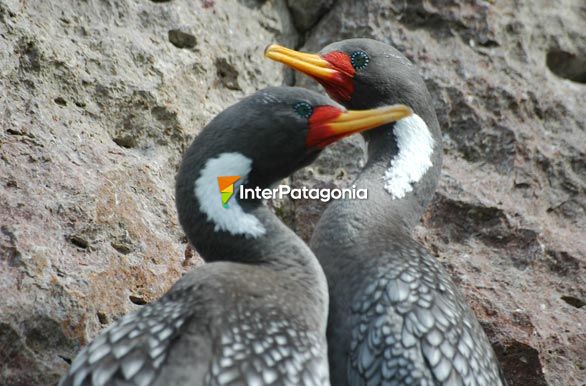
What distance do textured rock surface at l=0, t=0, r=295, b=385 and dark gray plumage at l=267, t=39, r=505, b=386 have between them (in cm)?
93

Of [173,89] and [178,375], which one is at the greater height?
[173,89]

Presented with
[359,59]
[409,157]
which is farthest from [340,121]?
[359,59]

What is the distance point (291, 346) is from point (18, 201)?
1.67m

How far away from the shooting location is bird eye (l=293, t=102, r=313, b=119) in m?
4.31

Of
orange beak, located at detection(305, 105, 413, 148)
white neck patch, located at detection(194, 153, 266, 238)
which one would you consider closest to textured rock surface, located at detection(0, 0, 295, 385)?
white neck patch, located at detection(194, 153, 266, 238)

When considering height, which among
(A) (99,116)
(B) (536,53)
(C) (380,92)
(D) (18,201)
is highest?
(B) (536,53)

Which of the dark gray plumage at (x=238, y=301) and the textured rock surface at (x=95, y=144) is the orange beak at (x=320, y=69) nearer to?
the dark gray plumage at (x=238, y=301)

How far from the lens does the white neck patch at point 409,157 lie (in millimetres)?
4848

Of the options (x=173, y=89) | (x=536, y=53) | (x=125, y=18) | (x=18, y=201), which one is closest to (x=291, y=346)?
(x=18, y=201)

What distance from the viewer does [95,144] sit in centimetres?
507

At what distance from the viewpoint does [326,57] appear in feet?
16.7

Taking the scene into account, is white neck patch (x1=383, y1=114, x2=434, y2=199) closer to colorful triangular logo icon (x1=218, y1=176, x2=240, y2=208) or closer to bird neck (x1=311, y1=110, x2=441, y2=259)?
bird neck (x1=311, y1=110, x2=441, y2=259)

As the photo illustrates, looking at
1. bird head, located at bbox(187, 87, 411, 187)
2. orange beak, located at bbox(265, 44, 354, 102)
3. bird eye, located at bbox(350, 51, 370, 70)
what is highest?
bird eye, located at bbox(350, 51, 370, 70)

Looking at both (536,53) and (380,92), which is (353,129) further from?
(536,53)
